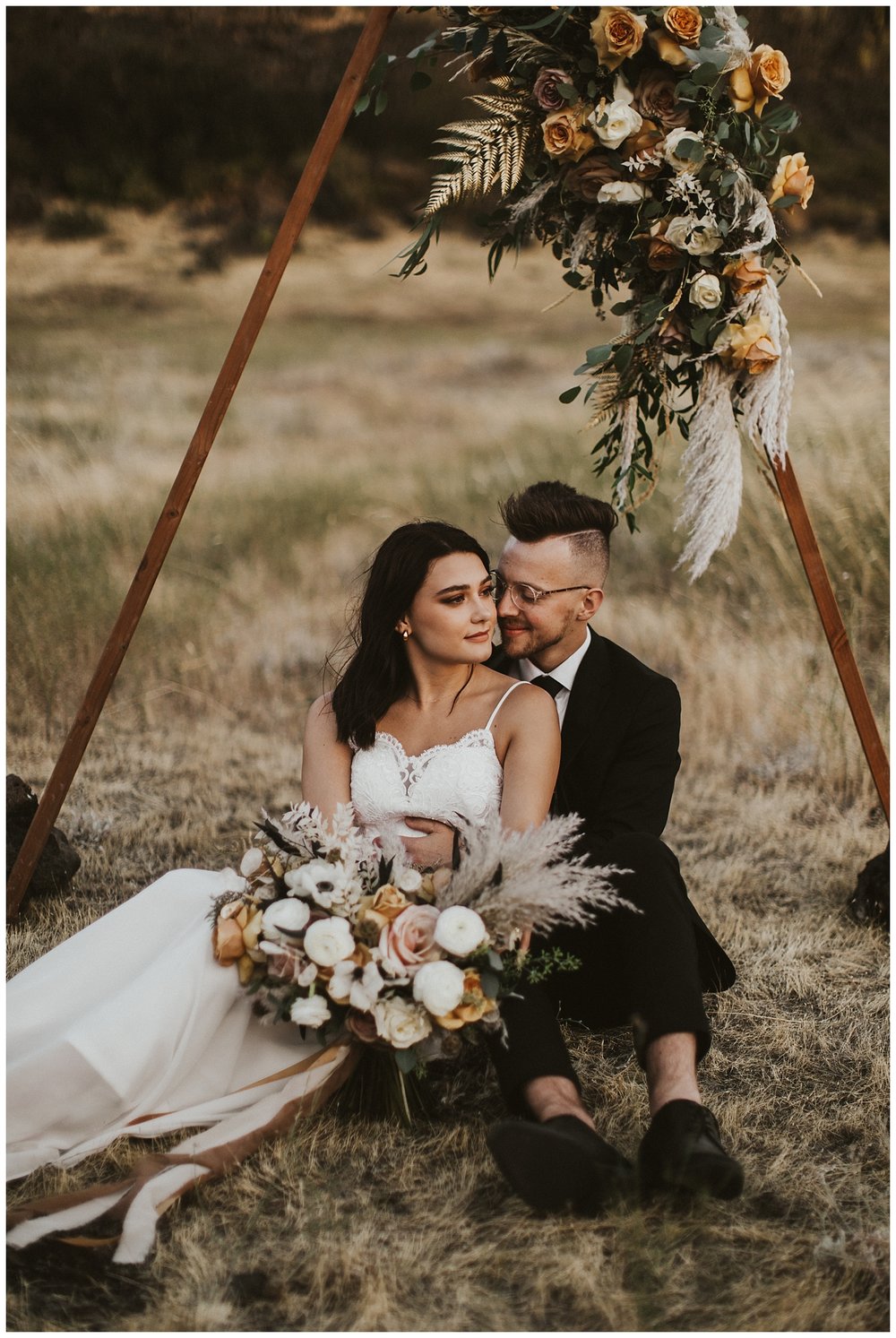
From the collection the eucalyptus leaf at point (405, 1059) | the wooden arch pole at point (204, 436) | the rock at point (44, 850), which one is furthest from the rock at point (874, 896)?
the rock at point (44, 850)

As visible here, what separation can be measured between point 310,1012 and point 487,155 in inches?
95.5

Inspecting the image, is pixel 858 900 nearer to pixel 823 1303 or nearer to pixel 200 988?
pixel 823 1303

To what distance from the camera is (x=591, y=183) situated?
3.41 metres

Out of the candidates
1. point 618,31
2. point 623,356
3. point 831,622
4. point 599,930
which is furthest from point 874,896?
point 618,31

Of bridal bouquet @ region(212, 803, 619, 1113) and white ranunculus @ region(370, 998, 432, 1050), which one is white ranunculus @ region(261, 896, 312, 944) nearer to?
bridal bouquet @ region(212, 803, 619, 1113)

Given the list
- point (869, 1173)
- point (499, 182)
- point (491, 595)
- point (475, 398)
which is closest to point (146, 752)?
point (491, 595)

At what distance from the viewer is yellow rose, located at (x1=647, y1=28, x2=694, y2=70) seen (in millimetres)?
3146

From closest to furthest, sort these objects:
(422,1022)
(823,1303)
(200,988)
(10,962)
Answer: (823,1303) → (422,1022) → (200,988) → (10,962)

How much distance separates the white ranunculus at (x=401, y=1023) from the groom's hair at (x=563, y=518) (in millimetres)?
1705

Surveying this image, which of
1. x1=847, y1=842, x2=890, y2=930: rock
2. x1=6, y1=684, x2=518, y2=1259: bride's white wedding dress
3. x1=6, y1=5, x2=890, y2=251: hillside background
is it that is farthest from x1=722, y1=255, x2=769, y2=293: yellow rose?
x1=6, y1=5, x2=890, y2=251: hillside background

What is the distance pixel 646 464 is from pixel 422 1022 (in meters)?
1.97

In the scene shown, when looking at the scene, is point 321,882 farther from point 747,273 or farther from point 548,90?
point 548,90

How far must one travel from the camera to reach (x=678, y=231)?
323 cm

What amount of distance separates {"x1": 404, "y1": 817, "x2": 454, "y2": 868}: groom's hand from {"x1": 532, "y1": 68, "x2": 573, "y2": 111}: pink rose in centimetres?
208
